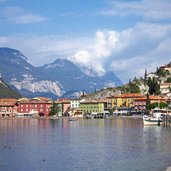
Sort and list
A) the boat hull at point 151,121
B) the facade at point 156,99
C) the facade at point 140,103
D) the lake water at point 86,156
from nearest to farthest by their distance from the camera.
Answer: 1. the lake water at point 86,156
2. the boat hull at point 151,121
3. the facade at point 156,99
4. the facade at point 140,103

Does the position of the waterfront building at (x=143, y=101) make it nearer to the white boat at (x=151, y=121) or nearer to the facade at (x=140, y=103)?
the facade at (x=140, y=103)

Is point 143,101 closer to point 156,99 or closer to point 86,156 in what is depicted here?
point 156,99

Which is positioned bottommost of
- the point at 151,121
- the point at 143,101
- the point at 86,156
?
the point at 86,156

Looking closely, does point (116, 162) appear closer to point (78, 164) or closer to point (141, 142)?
point (78, 164)

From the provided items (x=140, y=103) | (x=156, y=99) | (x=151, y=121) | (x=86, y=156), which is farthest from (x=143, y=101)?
(x=86, y=156)

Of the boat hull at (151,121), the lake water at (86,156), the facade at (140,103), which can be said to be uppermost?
the facade at (140,103)

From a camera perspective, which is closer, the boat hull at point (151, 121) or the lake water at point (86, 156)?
the lake water at point (86, 156)

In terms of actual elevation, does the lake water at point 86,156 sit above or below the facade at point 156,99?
below

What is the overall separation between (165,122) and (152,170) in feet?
254

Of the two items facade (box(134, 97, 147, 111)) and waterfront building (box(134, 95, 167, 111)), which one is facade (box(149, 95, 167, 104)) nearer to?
waterfront building (box(134, 95, 167, 111))

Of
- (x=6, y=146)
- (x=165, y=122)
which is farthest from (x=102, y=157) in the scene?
(x=165, y=122)

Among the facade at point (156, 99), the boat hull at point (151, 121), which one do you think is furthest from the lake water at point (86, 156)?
the facade at point (156, 99)

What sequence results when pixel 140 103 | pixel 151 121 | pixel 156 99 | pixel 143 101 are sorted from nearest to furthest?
pixel 151 121 < pixel 156 99 < pixel 143 101 < pixel 140 103

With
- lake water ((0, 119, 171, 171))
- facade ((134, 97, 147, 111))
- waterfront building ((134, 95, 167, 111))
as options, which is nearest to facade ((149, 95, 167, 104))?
waterfront building ((134, 95, 167, 111))
